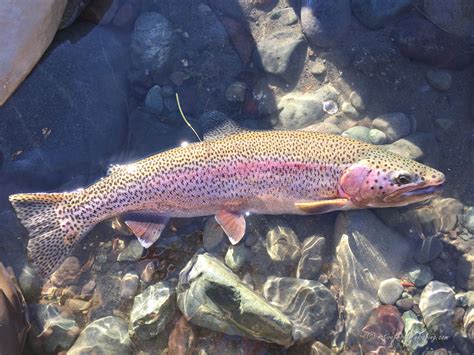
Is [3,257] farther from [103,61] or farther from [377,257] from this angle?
[377,257]

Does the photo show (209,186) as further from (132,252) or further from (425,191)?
(425,191)

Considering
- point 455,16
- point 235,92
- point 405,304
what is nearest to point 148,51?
point 235,92

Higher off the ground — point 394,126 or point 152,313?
point 394,126

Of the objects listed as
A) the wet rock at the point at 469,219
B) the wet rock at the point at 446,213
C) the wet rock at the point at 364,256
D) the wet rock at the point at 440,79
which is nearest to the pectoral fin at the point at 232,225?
the wet rock at the point at 364,256

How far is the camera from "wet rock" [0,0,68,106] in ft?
15.3

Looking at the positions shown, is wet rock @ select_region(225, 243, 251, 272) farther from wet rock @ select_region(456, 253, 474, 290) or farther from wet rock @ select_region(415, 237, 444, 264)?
wet rock @ select_region(456, 253, 474, 290)

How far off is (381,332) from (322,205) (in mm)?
1675

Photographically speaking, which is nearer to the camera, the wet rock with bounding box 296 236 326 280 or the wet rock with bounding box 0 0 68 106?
the wet rock with bounding box 0 0 68 106

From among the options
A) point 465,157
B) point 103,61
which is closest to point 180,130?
point 103,61

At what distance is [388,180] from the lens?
15.5 ft

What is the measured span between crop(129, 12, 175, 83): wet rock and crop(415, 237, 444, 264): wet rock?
14.3 feet

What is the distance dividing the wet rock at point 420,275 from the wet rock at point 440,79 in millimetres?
2639

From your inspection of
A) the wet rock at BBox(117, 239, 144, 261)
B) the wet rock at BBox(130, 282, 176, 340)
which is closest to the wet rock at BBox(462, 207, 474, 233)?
the wet rock at BBox(130, 282, 176, 340)

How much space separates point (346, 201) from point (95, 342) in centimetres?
337
